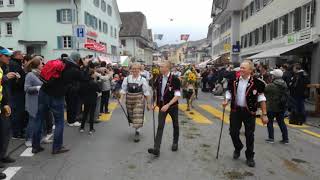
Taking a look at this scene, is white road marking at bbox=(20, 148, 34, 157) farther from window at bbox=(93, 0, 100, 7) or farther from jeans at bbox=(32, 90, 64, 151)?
window at bbox=(93, 0, 100, 7)

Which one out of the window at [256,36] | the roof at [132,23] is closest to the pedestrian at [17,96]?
the window at [256,36]

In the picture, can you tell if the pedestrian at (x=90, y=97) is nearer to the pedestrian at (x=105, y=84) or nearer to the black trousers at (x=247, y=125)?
the pedestrian at (x=105, y=84)

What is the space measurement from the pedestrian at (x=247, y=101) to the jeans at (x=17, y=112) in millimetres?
4634

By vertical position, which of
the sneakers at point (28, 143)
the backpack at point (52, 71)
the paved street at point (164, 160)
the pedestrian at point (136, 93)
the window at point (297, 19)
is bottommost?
the paved street at point (164, 160)

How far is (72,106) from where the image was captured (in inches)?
416

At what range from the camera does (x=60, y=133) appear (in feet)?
23.1

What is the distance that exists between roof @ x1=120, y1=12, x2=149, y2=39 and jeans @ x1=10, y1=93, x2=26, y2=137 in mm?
65484

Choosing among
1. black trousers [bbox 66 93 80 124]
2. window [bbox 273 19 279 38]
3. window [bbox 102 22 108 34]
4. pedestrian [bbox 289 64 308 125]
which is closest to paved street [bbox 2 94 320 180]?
black trousers [bbox 66 93 80 124]

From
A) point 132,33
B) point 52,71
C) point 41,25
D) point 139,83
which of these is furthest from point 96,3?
point 52,71

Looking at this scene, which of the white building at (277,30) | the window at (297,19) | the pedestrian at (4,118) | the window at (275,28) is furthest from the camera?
the window at (275,28)

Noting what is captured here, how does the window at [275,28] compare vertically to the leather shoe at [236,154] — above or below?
above

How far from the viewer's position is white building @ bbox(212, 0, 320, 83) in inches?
748

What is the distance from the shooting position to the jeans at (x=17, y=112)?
824 cm

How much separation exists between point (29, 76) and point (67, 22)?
114 feet
